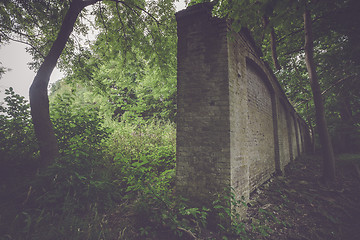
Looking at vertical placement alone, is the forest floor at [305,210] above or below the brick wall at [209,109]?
below

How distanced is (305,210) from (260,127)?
2739 millimetres

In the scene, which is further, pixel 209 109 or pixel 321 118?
pixel 321 118

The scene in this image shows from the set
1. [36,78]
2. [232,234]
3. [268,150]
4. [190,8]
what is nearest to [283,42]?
[268,150]

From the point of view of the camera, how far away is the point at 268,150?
6.64m

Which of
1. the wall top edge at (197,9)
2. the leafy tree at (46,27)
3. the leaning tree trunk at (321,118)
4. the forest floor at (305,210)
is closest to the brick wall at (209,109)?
the wall top edge at (197,9)

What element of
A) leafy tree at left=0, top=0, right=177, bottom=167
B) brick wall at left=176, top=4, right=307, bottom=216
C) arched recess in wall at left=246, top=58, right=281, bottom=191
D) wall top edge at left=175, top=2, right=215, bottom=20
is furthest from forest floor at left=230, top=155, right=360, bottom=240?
leafy tree at left=0, top=0, right=177, bottom=167

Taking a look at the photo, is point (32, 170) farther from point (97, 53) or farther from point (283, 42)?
point (283, 42)

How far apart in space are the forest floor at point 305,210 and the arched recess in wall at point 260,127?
23.6 inches

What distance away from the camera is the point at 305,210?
4246 millimetres

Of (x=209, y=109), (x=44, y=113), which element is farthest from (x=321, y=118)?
(x=44, y=113)

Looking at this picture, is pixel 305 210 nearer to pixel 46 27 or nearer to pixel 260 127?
pixel 260 127

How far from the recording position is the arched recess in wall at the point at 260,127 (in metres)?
5.14

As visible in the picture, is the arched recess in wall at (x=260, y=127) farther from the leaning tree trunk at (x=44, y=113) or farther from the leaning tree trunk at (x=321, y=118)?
the leaning tree trunk at (x=44, y=113)

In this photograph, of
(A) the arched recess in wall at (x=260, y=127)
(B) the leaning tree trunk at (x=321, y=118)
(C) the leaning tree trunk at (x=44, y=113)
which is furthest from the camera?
(B) the leaning tree trunk at (x=321, y=118)
